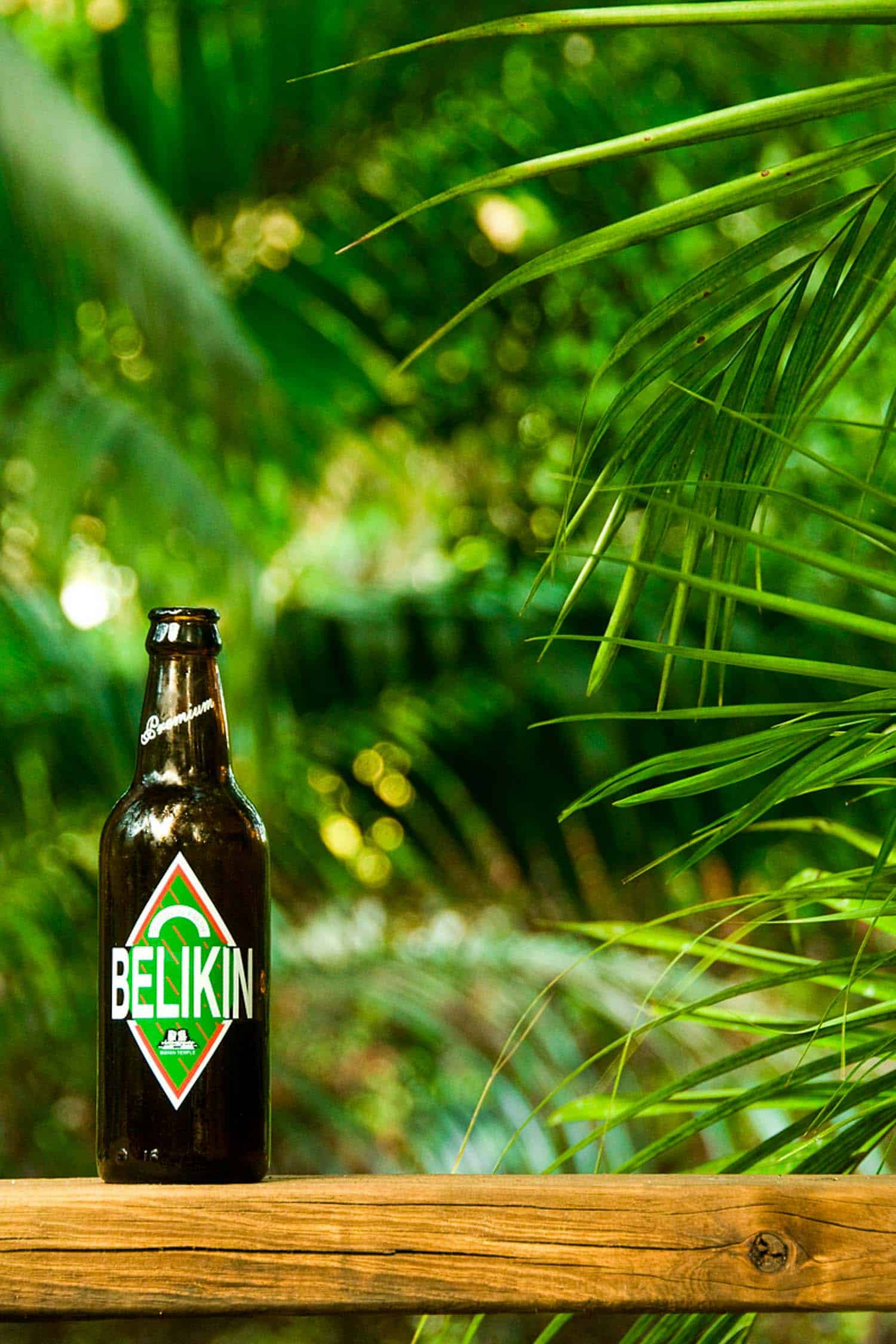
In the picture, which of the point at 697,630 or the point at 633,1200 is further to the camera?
the point at 697,630

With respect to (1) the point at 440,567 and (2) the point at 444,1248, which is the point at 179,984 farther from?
(1) the point at 440,567

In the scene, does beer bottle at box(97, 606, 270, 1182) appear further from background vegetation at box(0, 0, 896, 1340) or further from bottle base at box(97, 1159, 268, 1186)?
background vegetation at box(0, 0, 896, 1340)

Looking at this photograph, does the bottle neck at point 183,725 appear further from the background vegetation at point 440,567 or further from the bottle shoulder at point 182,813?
the background vegetation at point 440,567

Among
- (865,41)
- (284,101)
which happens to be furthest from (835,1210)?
(865,41)

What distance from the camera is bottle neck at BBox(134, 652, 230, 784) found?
506mm

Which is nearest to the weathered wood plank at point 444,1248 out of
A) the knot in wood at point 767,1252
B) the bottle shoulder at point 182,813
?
the knot in wood at point 767,1252

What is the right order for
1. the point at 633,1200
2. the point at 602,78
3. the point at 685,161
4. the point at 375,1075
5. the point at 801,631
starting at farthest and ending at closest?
the point at 375,1075
the point at 685,161
the point at 602,78
the point at 801,631
the point at 633,1200

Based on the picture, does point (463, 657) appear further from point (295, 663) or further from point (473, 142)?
point (473, 142)

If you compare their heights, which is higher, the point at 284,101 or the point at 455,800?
the point at 284,101

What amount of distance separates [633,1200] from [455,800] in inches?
58.0

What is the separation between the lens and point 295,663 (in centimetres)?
191

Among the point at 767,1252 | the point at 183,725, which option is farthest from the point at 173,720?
the point at 767,1252

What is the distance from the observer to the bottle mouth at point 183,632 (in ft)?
1.68

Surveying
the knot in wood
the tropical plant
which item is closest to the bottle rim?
the tropical plant
